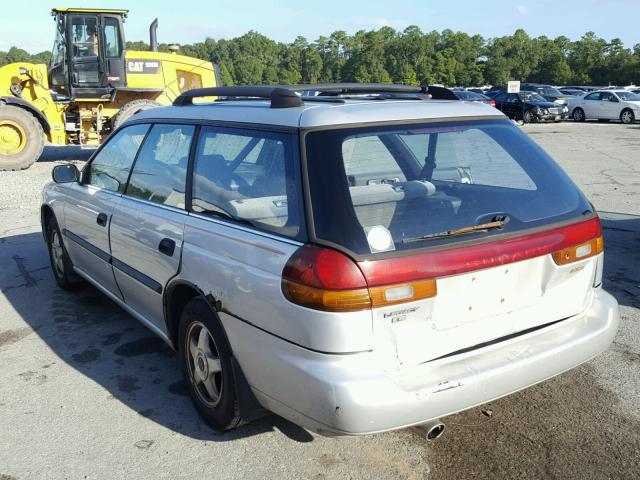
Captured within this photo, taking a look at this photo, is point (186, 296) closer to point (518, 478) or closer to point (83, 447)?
point (83, 447)

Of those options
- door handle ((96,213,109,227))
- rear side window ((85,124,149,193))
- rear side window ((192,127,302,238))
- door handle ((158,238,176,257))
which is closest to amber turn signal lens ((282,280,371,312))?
rear side window ((192,127,302,238))

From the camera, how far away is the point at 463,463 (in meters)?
3.05

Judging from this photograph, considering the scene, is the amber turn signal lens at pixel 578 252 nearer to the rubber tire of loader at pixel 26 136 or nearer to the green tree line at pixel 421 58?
the rubber tire of loader at pixel 26 136

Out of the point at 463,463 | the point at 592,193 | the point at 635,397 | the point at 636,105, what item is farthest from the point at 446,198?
the point at 636,105

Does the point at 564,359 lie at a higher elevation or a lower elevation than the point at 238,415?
higher

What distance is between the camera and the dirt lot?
304cm

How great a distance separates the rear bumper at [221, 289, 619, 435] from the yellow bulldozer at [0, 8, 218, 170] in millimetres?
12755

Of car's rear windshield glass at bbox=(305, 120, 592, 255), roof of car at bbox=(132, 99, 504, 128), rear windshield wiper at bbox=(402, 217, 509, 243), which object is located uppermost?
roof of car at bbox=(132, 99, 504, 128)

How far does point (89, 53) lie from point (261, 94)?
1258 centimetres

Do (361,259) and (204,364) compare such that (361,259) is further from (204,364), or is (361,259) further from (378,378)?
(204,364)

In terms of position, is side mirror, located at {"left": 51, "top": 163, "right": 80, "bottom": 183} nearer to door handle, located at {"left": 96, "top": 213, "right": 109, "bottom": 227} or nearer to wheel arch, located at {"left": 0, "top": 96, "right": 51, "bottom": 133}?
door handle, located at {"left": 96, "top": 213, "right": 109, "bottom": 227}

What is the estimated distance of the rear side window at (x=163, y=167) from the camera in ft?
12.0

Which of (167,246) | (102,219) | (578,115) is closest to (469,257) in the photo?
(167,246)

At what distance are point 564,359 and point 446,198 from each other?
3.06 feet
